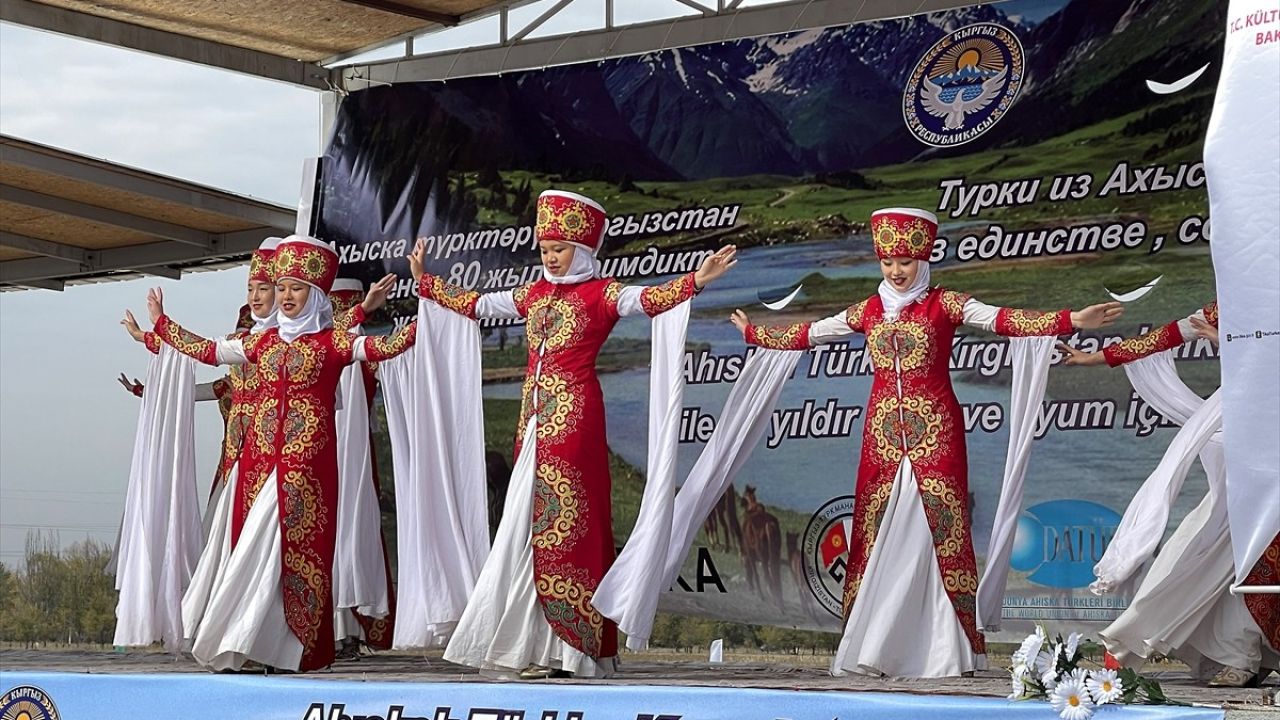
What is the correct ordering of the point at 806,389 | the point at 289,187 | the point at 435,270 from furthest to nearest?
1. the point at 289,187
2. the point at 435,270
3. the point at 806,389

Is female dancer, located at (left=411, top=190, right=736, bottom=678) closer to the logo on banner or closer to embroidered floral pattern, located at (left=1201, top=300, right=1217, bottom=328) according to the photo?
embroidered floral pattern, located at (left=1201, top=300, right=1217, bottom=328)

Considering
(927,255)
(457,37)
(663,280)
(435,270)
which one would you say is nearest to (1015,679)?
(927,255)

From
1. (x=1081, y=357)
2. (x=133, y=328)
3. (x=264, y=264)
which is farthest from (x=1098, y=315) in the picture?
(x=133, y=328)

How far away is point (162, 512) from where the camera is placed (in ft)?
22.6

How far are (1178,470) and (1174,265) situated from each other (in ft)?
5.41

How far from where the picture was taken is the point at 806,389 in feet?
24.9

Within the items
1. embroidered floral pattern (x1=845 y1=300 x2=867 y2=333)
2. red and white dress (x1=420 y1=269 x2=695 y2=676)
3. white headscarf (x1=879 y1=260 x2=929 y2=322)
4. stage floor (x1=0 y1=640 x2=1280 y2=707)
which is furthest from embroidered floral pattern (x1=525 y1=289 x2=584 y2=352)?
stage floor (x1=0 y1=640 x2=1280 y2=707)

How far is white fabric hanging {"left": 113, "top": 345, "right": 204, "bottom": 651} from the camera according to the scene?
679 centimetres

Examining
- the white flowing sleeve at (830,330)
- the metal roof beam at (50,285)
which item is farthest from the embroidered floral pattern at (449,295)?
the metal roof beam at (50,285)

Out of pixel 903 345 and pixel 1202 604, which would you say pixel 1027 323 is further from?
pixel 1202 604

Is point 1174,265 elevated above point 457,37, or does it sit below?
Answer: below

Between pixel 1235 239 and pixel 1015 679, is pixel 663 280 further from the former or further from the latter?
pixel 1235 239

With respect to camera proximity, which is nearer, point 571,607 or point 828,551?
point 571,607

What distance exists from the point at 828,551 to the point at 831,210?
1.48 metres
